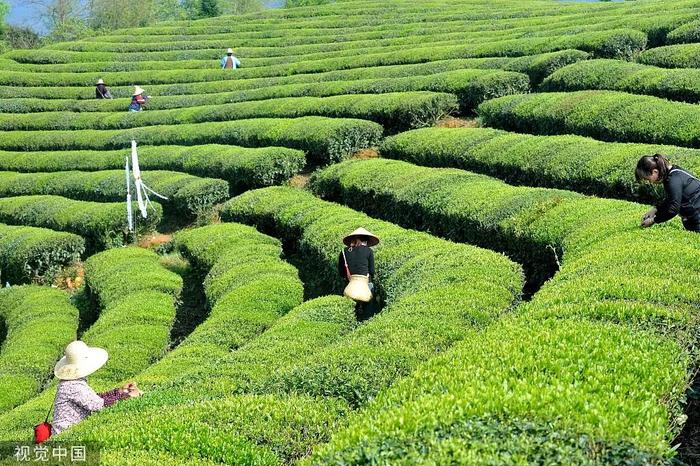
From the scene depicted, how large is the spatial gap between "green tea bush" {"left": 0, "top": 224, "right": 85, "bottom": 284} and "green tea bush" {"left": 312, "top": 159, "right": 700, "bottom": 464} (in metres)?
19.3

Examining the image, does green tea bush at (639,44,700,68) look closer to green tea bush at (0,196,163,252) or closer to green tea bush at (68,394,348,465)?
green tea bush at (0,196,163,252)

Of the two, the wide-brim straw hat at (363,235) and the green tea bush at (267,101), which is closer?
the wide-brim straw hat at (363,235)

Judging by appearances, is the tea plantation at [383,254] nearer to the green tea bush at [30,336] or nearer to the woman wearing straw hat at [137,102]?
the green tea bush at [30,336]

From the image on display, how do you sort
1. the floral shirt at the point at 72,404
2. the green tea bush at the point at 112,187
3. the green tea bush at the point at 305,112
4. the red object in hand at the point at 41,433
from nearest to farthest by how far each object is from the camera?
the red object in hand at the point at 41,433 < the floral shirt at the point at 72,404 < the green tea bush at the point at 112,187 < the green tea bush at the point at 305,112

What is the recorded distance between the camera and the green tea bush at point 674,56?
2422cm

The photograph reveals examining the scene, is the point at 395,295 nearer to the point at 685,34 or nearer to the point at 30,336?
the point at 30,336

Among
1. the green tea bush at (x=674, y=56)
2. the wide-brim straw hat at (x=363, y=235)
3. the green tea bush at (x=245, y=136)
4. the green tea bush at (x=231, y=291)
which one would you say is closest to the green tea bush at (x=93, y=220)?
the green tea bush at (x=231, y=291)

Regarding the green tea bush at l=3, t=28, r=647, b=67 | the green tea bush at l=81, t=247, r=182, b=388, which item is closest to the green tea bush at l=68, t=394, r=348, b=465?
the green tea bush at l=81, t=247, r=182, b=388

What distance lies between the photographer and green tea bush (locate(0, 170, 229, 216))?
27.1 m

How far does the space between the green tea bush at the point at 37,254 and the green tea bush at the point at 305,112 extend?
38.3 feet

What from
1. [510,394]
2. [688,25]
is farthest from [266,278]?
[688,25]

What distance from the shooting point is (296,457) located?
278 inches

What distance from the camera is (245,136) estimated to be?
31375mm

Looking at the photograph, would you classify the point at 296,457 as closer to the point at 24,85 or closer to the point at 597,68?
the point at 597,68
